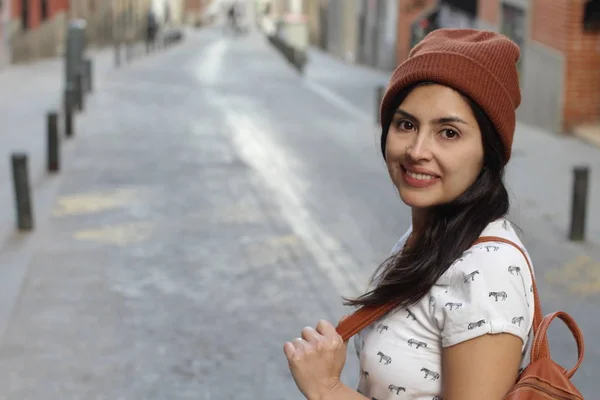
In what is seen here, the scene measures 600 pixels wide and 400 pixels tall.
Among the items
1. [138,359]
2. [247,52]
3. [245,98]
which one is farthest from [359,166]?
[247,52]

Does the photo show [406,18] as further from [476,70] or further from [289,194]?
[476,70]

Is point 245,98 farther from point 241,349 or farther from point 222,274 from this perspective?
point 241,349

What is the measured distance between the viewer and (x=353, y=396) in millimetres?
2529

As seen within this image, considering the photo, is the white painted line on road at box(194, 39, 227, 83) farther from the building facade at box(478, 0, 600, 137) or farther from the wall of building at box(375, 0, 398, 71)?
the building facade at box(478, 0, 600, 137)

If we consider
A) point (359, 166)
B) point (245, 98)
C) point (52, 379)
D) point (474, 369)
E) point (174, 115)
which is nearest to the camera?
point (474, 369)

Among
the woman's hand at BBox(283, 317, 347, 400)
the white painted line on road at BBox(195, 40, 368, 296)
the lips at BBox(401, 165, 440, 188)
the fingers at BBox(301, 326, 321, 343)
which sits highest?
the lips at BBox(401, 165, 440, 188)

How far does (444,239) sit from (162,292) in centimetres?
599

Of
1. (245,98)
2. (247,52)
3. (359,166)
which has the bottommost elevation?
(247,52)

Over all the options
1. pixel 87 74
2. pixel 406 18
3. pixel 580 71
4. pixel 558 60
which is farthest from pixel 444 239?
pixel 406 18

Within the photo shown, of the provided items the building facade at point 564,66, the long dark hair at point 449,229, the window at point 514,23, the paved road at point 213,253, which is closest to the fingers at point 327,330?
the long dark hair at point 449,229

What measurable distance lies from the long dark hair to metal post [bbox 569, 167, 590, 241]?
7407 millimetres

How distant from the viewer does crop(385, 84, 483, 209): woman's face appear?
2.47m

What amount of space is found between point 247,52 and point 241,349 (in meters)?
43.7

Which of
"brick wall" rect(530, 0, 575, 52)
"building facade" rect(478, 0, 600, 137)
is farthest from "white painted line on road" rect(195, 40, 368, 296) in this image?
"brick wall" rect(530, 0, 575, 52)
